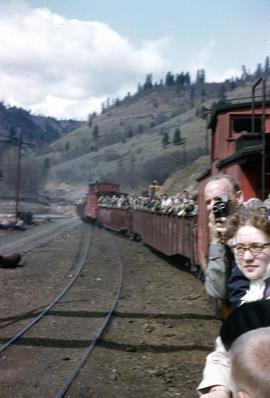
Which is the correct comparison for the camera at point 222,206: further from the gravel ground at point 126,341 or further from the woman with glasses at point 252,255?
the gravel ground at point 126,341

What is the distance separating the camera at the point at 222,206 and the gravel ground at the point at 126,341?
8.84 feet

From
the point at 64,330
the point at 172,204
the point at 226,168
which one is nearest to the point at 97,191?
the point at 172,204

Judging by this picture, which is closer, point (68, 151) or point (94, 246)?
point (94, 246)

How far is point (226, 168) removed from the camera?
864cm

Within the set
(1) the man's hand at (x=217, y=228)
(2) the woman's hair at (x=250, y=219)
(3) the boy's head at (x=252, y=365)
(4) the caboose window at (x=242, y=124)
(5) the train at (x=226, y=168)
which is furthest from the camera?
(4) the caboose window at (x=242, y=124)

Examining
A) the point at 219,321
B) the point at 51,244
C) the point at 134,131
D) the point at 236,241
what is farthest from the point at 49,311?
the point at 134,131

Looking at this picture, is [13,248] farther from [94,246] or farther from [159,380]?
[159,380]

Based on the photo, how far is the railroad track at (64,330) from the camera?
16.2 feet

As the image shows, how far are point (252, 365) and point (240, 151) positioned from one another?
6.31 meters

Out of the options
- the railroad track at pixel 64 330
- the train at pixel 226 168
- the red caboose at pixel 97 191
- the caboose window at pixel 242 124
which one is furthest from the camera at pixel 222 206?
the red caboose at pixel 97 191

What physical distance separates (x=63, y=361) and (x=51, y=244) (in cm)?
1624

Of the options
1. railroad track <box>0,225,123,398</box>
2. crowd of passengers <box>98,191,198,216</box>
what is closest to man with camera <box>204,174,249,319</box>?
railroad track <box>0,225,123,398</box>

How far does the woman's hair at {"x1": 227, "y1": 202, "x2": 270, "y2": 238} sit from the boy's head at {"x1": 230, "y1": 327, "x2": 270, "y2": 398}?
755 millimetres

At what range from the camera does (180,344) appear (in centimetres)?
605
